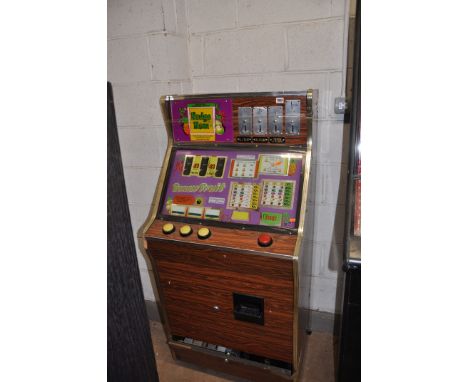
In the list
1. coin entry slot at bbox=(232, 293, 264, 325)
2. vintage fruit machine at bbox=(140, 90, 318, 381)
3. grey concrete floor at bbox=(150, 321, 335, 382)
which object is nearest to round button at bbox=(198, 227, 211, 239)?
vintage fruit machine at bbox=(140, 90, 318, 381)

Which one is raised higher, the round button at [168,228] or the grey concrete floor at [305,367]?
the round button at [168,228]

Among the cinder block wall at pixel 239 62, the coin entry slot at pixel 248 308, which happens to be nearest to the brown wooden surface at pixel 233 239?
the coin entry slot at pixel 248 308

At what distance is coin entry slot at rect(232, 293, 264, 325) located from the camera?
1406 mm

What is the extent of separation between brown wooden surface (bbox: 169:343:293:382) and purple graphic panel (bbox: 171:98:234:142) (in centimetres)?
111

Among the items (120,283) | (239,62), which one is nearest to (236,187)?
(239,62)

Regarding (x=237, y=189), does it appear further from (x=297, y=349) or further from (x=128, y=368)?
(x=128, y=368)

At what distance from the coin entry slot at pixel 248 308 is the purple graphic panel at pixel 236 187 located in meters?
0.34

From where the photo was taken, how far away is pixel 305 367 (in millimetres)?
1761

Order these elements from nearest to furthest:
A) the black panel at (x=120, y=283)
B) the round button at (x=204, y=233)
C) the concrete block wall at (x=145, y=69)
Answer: the black panel at (x=120, y=283) → the round button at (x=204, y=233) → the concrete block wall at (x=145, y=69)

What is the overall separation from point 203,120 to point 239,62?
465mm

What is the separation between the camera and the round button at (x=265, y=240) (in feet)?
4.17

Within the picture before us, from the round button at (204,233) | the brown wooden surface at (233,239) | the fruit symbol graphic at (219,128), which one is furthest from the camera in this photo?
the fruit symbol graphic at (219,128)

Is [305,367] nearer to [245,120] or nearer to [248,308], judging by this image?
[248,308]

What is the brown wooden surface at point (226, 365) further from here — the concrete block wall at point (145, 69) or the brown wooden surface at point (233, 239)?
the concrete block wall at point (145, 69)
